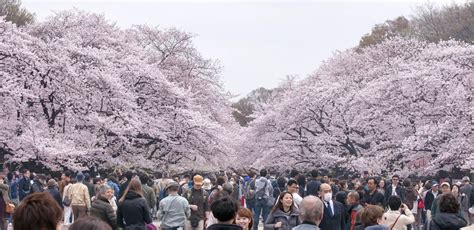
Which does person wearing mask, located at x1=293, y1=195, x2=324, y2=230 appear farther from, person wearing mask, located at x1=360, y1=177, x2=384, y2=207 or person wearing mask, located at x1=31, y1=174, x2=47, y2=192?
person wearing mask, located at x1=31, y1=174, x2=47, y2=192

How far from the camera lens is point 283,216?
10.4 m

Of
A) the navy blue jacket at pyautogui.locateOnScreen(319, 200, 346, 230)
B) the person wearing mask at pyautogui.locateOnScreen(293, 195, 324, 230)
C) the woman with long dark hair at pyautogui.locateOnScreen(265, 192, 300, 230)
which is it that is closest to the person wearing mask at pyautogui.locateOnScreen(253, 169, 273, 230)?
the navy blue jacket at pyautogui.locateOnScreen(319, 200, 346, 230)

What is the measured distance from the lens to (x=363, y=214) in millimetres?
8844

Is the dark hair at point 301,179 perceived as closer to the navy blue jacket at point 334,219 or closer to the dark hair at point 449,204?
the navy blue jacket at point 334,219

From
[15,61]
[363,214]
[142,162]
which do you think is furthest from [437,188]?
[142,162]

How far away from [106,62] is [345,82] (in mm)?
12784

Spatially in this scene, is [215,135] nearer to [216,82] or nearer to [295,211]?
[216,82]

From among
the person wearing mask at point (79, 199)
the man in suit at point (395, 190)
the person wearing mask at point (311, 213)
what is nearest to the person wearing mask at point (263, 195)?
the man in suit at point (395, 190)

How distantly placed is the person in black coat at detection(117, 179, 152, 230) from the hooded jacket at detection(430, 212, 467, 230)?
4.05 meters

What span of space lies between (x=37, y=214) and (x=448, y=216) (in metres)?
4.93

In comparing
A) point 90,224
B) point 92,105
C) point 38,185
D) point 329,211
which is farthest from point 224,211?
point 92,105

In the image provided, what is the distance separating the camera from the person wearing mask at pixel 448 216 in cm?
843

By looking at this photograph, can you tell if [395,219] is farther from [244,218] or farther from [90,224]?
[90,224]

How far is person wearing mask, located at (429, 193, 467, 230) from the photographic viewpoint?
843 centimetres
